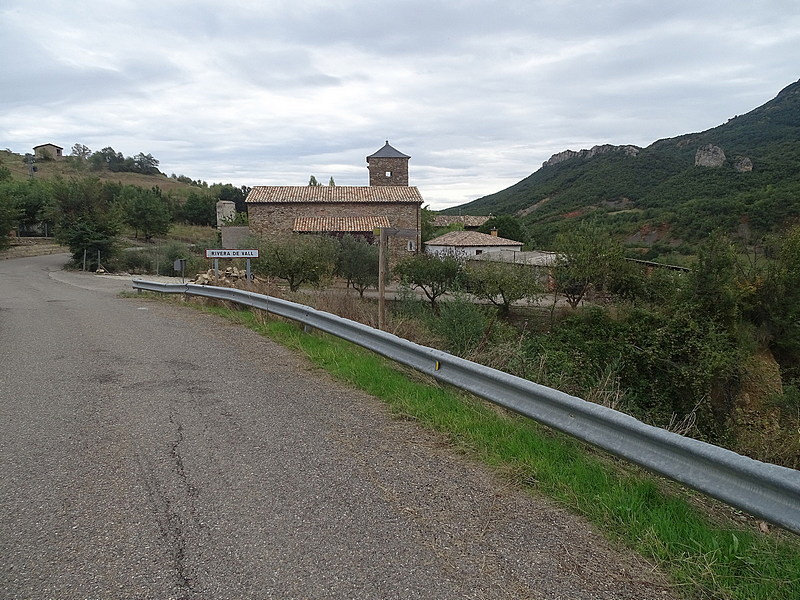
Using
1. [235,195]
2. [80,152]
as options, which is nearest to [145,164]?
[80,152]

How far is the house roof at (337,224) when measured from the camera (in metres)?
41.8

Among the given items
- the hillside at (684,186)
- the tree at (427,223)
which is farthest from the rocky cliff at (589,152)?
the tree at (427,223)

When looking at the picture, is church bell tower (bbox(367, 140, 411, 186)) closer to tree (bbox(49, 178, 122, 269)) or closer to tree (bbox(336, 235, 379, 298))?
tree (bbox(49, 178, 122, 269))

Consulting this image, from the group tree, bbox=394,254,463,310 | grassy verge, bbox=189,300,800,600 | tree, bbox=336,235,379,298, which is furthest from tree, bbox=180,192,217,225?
grassy verge, bbox=189,300,800,600

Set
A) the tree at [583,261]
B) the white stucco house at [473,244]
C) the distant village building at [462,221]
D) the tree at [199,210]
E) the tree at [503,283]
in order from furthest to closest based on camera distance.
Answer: the distant village building at [462,221] → the tree at [199,210] → the white stucco house at [473,244] → the tree at [583,261] → the tree at [503,283]

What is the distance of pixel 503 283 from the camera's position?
88.1 ft

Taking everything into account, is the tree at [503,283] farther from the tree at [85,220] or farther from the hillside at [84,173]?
the hillside at [84,173]

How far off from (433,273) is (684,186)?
50.6 m

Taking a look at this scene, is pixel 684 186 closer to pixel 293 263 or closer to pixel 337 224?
pixel 337 224

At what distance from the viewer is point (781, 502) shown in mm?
2572

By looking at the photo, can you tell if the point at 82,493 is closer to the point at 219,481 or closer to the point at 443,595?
the point at 219,481

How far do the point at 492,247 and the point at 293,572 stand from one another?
48.2 m

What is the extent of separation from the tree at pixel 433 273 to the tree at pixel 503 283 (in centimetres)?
76

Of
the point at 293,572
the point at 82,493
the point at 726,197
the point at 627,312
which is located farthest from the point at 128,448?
the point at 726,197
